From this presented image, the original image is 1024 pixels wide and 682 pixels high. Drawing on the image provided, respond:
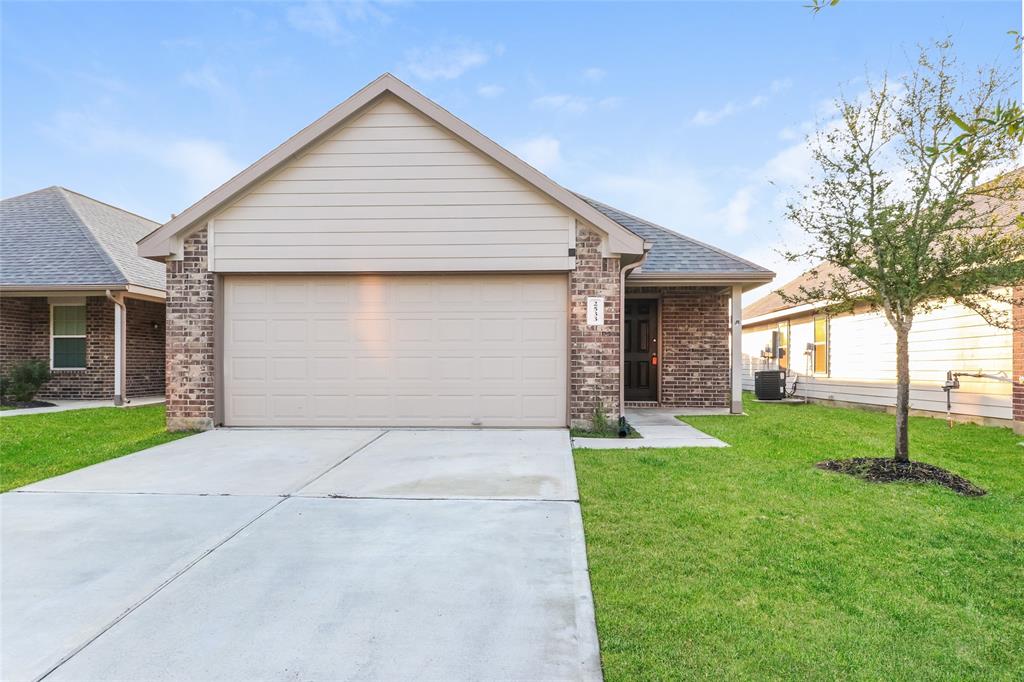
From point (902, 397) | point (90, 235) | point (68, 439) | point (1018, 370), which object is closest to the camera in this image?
point (902, 397)

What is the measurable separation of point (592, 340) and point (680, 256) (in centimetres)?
443

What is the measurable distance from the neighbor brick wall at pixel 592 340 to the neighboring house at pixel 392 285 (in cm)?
2

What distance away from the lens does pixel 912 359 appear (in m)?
11.8

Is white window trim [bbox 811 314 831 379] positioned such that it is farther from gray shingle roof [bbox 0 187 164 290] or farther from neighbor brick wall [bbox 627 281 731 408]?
gray shingle roof [bbox 0 187 164 290]

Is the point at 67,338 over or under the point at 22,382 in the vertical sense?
over

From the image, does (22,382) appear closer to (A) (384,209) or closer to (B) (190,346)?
(B) (190,346)

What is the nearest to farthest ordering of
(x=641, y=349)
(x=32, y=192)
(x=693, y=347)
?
(x=693, y=347)
(x=641, y=349)
(x=32, y=192)

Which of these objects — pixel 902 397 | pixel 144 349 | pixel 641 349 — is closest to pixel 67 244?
pixel 144 349

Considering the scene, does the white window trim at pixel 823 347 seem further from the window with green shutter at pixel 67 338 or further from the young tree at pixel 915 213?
the window with green shutter at pixel 67 338

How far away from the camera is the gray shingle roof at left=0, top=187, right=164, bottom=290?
12.6 m

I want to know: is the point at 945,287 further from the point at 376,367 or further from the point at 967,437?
the point at 376,367

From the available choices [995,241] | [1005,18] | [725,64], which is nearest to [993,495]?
[995,241]

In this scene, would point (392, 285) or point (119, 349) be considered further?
point (119, 349)

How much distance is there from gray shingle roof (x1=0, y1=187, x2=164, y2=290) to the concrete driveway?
9156 mm
